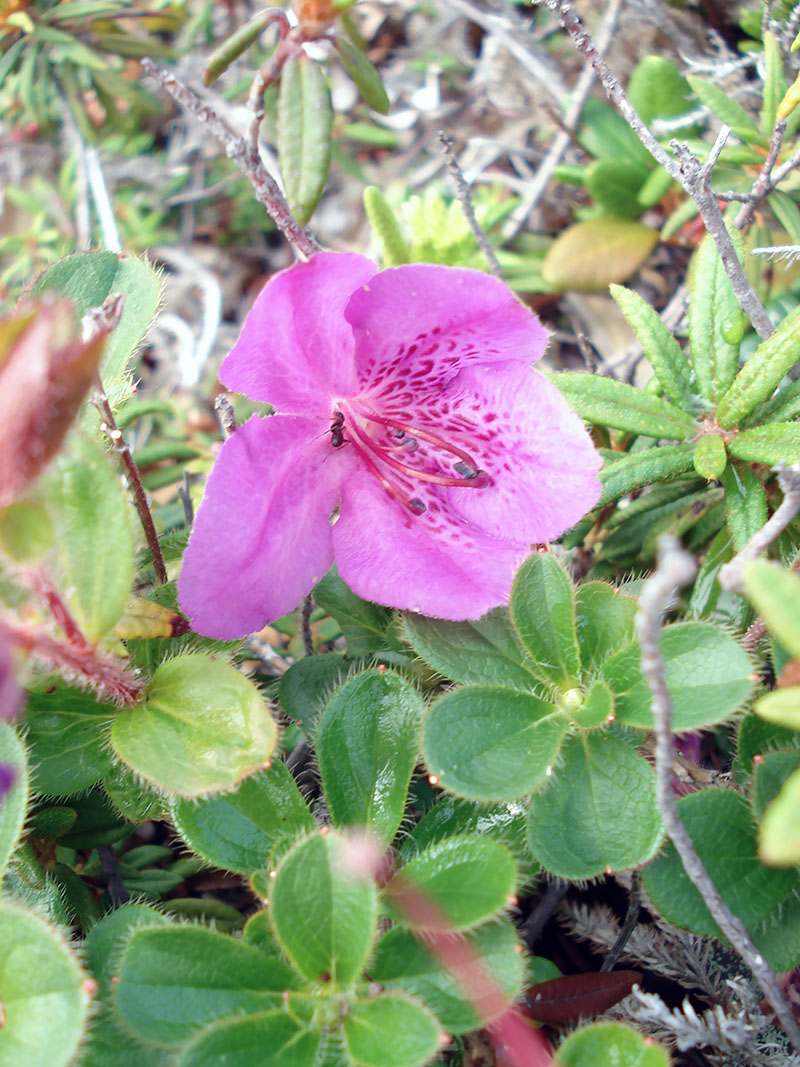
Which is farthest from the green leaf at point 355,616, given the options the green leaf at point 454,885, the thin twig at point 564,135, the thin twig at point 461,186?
the thin twig at point 564,135

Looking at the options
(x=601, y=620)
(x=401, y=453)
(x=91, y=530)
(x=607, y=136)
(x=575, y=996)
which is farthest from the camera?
(x=607, y=136)

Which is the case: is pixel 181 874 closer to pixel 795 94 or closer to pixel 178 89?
pixel 178 89

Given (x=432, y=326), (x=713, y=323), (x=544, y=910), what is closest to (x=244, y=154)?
(x=432, y=326)

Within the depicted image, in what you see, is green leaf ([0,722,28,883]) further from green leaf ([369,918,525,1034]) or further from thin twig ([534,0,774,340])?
thin twig ([534,0,774,340])

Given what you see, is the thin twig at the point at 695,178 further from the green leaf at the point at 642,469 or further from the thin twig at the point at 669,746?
the thin twig at the point at 669,746

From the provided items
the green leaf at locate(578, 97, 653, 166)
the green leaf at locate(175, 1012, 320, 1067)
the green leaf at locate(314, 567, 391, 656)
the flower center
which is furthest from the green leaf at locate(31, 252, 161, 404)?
the green leaf at locate(578, 97, 653, 166)

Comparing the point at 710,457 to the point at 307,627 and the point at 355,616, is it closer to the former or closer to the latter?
the point at 355,616
